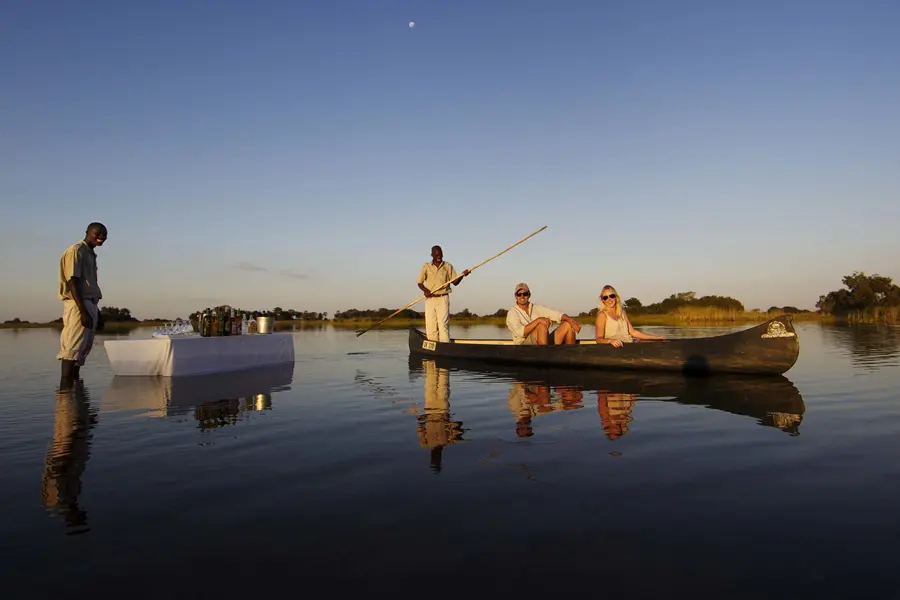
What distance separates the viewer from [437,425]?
18.4 feet

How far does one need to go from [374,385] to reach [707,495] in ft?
21.4

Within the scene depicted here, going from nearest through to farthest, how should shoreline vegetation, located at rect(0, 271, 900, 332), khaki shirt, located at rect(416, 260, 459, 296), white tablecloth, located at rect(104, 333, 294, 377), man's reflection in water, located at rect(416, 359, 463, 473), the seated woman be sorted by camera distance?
1. man's reflection in water, located at rect(416, 359, 463, 473)
2. white tablecloth, located at rect(104, 333, 294, 377)
3. the seated woman
4. khaki shirt, located at rect(416, 260, 459, 296)
5. shoreline vegetation, located at rect(0, 271, 900, 332)

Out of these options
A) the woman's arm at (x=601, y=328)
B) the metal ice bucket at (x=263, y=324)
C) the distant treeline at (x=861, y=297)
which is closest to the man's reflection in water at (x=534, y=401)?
the woman's arm at (x=601, y=328)

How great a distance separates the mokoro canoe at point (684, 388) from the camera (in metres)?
6.28

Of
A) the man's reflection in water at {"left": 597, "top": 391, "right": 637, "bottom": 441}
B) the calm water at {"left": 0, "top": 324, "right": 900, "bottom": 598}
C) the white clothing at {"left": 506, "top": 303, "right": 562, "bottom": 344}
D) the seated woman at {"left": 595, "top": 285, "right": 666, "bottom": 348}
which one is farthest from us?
the white clothing at {"left": 506, "top": 303, "right": 562, "bottom": 344}

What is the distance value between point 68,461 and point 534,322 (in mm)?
9585

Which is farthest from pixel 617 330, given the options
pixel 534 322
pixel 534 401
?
pixel 534 401

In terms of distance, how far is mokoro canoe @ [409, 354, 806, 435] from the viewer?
6.28 meters

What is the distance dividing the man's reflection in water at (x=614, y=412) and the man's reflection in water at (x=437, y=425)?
1.44 m

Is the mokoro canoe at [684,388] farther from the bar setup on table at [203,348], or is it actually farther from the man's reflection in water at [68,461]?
the man's reflection in water at [68,461]

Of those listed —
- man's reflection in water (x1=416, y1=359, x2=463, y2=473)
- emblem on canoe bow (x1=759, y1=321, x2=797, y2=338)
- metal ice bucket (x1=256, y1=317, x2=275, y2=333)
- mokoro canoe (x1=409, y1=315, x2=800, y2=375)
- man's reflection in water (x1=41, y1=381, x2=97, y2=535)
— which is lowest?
man's reflection in water (x1=416, y1=359, x2=463, y2=473)

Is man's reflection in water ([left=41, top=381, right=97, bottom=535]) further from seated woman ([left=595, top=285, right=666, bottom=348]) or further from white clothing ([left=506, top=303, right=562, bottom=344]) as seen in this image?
white clothing ([left=506, top=303, right=562, bottom=344])

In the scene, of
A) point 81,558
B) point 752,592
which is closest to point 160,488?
point 81,558

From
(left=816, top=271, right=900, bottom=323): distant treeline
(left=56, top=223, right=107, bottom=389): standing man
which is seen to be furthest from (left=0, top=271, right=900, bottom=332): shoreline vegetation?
(left=56, top=223, right=107, bottom=389): standing man
